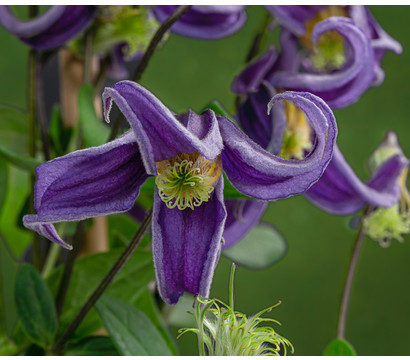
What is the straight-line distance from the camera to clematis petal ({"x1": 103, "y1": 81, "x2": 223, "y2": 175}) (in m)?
0.22

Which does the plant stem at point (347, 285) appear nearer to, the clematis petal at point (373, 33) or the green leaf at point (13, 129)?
the clematis petal at point (373, 33)

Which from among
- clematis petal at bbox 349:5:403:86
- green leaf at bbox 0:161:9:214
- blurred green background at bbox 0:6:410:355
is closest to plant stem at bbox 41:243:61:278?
green leaf at bbox 0:161:9:214

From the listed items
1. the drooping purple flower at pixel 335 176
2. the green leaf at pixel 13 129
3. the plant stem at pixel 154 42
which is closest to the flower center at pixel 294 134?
the drooping purple flower at pixel 335 176

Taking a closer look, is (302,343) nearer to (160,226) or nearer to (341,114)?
(341,114)

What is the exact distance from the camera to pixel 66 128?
52 cm

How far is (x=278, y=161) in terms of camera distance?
0.80ft

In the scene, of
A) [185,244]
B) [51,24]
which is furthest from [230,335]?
[51,24]

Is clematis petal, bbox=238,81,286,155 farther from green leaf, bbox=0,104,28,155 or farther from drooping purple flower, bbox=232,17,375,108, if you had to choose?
green leaf, bbox=0,104,28,155

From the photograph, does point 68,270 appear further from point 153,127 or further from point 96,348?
point 153,127

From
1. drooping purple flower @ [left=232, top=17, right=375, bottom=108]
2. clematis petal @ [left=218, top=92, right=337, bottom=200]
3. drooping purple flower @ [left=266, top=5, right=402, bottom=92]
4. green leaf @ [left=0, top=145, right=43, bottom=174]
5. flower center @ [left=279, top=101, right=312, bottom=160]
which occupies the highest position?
drooping purple flower @ [left=266, top=5, right=402, bottom=92]

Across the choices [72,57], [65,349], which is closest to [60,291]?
[65,349]

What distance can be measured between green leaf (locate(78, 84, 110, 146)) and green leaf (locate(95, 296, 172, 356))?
10 centimetres

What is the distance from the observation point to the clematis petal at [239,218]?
14.1 inches

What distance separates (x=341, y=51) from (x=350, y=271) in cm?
18
